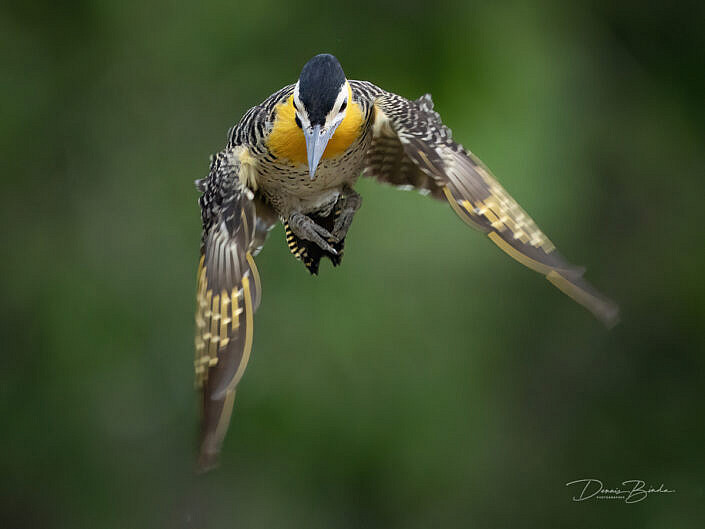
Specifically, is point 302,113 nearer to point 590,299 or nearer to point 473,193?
point 473,193

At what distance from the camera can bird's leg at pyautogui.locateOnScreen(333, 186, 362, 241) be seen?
2.82 meters

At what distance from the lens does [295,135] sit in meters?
2.60

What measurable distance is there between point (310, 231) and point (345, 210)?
13cm

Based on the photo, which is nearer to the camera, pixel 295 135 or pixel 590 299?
pixel 590 299

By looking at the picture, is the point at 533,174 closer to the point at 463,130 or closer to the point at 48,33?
the point at 463,130

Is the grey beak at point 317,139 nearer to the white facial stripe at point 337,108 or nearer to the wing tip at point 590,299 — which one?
the white facial stripe at point 337,108

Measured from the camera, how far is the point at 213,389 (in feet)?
7.33

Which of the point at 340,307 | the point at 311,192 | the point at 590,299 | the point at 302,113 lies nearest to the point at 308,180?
the point at 311,192

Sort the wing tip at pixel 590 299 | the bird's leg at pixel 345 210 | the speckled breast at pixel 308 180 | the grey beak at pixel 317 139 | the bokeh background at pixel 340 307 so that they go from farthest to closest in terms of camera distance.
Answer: the bokeh background at pixel 340 307 < the bird's leg at pixel 345 210 < the speckled breast at pixel 308 180 < the grey beak at pixel 317 139 < the wing tip at pixel 590 299

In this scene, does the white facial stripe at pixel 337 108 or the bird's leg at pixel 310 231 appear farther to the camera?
the bird's leg at pixel 310 231

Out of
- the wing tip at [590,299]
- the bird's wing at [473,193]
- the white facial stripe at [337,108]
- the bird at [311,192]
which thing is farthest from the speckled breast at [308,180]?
the wing tip at [590,299]

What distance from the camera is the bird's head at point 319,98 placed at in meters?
2.31

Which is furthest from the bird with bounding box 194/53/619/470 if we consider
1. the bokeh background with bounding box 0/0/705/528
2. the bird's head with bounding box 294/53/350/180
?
the bokeh background with bounding box 0/0/705/528

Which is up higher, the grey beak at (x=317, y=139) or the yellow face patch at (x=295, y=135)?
the yellow face patch at (x=295, y=135)
